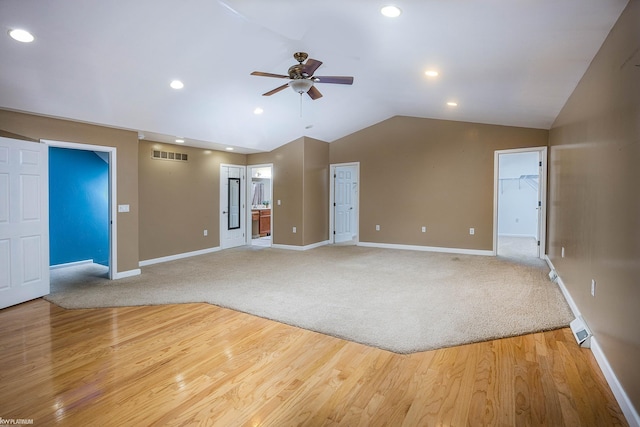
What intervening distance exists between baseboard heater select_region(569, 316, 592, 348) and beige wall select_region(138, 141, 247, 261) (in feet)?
20.6

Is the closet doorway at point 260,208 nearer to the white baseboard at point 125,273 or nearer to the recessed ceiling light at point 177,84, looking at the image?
the white baseboard at point 125,273

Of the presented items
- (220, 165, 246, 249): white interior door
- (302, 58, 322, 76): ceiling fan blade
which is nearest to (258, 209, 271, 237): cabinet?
(220, 165, 246, 249): white interior door

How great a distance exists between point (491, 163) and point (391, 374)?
5.55 m

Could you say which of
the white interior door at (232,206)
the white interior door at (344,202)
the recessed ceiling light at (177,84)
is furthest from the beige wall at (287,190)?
the recessed ceiling light at (177,84)

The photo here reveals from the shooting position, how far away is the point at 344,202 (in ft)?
28.7

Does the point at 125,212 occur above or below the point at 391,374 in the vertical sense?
above

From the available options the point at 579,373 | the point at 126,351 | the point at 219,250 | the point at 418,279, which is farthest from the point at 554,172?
the point at 219,250

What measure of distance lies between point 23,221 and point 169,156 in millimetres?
2805

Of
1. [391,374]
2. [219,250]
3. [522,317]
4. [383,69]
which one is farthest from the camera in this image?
[219,250]

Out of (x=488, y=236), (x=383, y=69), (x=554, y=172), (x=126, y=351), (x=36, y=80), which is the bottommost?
(x=126, y=351)

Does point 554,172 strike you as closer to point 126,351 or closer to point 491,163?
point 491,163

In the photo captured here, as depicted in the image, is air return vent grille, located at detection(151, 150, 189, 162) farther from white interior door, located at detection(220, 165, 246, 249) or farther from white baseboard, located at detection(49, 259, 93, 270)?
white baseboard, located at detection(49, 259, 93, 270)

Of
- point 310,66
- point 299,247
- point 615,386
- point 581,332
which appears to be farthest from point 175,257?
point 615,386

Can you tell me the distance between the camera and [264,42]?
11.7ft
